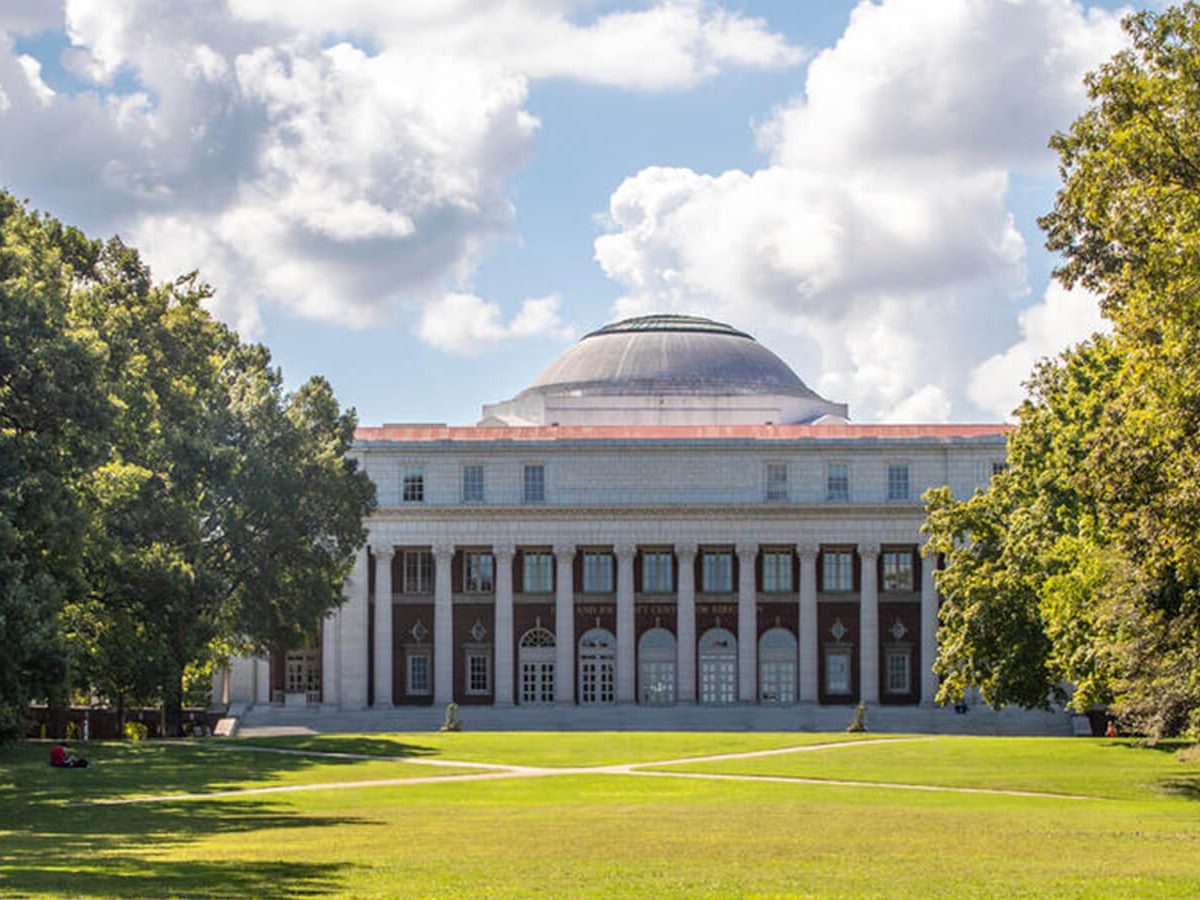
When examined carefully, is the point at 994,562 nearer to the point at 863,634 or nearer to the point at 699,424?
the point at 863,634

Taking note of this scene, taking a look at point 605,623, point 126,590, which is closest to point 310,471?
point 126,590

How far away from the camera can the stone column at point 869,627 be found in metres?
101

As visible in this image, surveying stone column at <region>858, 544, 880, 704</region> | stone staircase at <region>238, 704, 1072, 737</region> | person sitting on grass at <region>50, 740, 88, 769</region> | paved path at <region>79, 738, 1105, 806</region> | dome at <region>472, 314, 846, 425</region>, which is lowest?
stone staircase at <region>238, 704, 1072, 737</region>

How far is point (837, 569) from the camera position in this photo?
4070 inches

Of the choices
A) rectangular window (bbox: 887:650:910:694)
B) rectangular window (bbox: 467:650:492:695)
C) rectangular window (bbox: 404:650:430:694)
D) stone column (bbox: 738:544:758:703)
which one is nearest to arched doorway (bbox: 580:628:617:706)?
rectangular window (bbox: 467:650:492:695)

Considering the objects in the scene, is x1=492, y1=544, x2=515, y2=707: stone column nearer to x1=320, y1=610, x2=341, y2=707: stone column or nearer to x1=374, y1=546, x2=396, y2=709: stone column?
x1=374, y1=546, x2=396, y2=709: stone column

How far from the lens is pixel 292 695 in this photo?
100375mm

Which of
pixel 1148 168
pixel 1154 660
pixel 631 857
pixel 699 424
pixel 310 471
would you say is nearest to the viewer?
pixel 631 857

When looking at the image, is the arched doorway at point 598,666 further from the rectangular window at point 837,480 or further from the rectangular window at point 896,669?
the rectangular window at point 896,669

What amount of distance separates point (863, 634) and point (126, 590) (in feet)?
171

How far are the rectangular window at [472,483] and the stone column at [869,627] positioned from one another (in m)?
20.2

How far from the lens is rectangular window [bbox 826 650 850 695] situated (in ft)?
337

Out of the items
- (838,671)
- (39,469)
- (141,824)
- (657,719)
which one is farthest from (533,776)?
(838,671)

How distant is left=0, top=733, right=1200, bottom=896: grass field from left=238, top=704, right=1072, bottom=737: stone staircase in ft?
84.9
